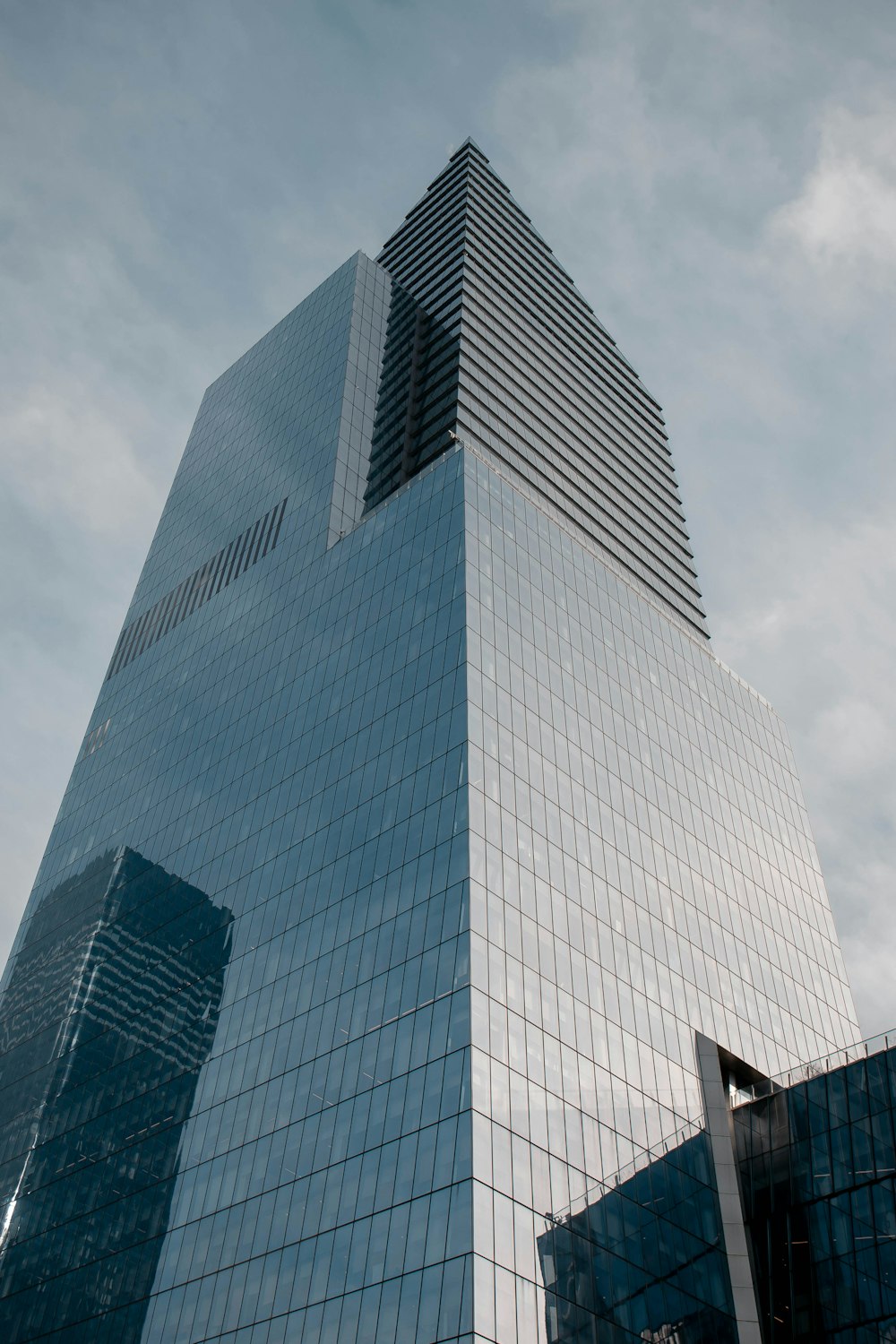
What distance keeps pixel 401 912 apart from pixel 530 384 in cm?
7002

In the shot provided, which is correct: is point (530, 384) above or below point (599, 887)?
above

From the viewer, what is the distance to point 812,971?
86062 millimetres

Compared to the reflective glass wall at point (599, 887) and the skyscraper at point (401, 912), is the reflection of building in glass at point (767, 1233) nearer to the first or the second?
the skyscraper at point (401, 912)

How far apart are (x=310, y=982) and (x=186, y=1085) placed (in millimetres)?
11731

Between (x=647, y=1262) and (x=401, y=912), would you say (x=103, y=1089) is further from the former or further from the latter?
(x=647, y=1262)

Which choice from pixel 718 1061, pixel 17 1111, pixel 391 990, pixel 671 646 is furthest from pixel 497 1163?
pixel 671 646

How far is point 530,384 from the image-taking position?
11825 centimetres

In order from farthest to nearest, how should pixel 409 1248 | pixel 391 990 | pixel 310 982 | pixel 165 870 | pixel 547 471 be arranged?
pixel 547 471 → pixel 165 870 → pixel 310 982 → pixel 391 990 → pixel 409 1248

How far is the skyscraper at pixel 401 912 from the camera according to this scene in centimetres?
5338

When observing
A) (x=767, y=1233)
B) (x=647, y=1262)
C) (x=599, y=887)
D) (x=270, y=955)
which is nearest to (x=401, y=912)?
(x=270, y=955)

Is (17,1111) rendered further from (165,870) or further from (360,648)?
(360,648)

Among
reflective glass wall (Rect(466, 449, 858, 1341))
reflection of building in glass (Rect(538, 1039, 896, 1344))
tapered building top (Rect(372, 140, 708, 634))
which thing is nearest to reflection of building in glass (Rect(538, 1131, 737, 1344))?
reflection of building in glass (Rect(538, 1039, 896, 1344))

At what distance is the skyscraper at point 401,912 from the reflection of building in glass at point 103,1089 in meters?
0.30

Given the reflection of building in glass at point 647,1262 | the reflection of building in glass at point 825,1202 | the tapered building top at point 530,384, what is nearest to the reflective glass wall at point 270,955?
the reflection of building in glass at point 647,1262
